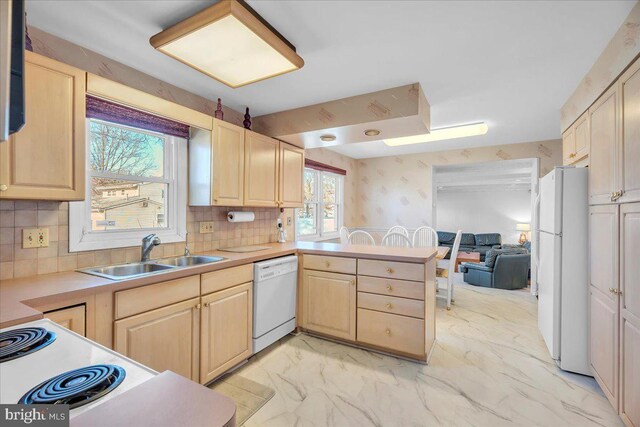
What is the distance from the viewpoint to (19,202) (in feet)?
5.28

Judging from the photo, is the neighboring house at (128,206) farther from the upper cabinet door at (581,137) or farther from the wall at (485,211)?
the wall at (485,211)

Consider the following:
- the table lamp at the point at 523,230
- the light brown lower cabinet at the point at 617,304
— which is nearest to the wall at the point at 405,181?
the light brown lower cabinet at the point at 617,304

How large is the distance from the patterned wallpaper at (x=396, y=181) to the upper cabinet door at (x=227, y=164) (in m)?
1.85

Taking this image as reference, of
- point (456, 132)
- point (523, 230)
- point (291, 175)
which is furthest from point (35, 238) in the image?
point (523, 230)

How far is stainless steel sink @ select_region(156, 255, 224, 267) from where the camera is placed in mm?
2240

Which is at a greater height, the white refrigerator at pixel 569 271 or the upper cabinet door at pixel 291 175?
the upper cabinet door at pixel 291 175

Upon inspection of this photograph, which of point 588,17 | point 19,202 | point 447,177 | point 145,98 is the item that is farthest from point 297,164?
point 447,177

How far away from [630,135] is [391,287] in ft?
5.73

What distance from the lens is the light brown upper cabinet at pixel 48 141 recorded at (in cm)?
139

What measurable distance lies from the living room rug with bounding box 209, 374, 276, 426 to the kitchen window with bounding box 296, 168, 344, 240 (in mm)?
2266

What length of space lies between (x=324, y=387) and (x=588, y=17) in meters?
2.80

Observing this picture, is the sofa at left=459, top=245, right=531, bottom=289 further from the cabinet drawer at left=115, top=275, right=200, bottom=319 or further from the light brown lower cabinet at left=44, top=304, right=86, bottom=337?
the light brown lower cabinet at left=44, top=304, right=86, bottom=337

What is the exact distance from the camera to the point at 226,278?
2.13 metres

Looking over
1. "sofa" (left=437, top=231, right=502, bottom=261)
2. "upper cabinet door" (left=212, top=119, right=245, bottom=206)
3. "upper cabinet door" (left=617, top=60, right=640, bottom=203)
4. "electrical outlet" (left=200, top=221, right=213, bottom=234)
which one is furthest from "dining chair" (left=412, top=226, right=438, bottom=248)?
"sofa" (left=437, top=231, right=502, bottom=261)
